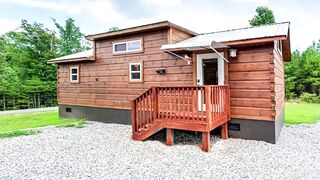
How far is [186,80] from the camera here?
7605mm

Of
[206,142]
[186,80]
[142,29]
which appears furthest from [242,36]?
[142,29]

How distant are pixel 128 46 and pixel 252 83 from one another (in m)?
4.96

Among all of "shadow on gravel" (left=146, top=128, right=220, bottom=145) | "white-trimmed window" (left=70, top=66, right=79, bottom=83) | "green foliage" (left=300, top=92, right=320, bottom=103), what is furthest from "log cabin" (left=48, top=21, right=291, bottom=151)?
"green foliage" (left=300, top=92, right=320, bottom=103)

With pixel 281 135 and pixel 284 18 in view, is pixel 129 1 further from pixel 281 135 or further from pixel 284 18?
pixel 284 18

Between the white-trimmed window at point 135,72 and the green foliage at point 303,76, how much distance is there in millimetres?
17865

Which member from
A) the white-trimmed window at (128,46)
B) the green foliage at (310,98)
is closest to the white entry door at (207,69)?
the white-trimmed window at (128,46)

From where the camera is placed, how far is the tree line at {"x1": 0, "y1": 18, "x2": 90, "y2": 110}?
53.0ft

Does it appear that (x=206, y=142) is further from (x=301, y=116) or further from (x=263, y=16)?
(x=263, y=16)

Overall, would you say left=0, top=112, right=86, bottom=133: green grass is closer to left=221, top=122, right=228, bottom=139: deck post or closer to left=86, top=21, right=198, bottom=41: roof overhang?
left=86, top=21, right=198, bottom=41: roof overhang

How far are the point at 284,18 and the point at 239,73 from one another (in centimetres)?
1876

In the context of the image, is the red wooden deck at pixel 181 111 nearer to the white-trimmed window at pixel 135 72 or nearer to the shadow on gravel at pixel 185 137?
the shadow on gravel at pixel 185 137

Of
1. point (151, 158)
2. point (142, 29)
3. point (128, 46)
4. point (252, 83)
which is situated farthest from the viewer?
point (128, 46)

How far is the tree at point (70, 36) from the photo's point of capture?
2622cm

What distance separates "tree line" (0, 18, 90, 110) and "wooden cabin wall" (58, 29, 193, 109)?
6532mm
